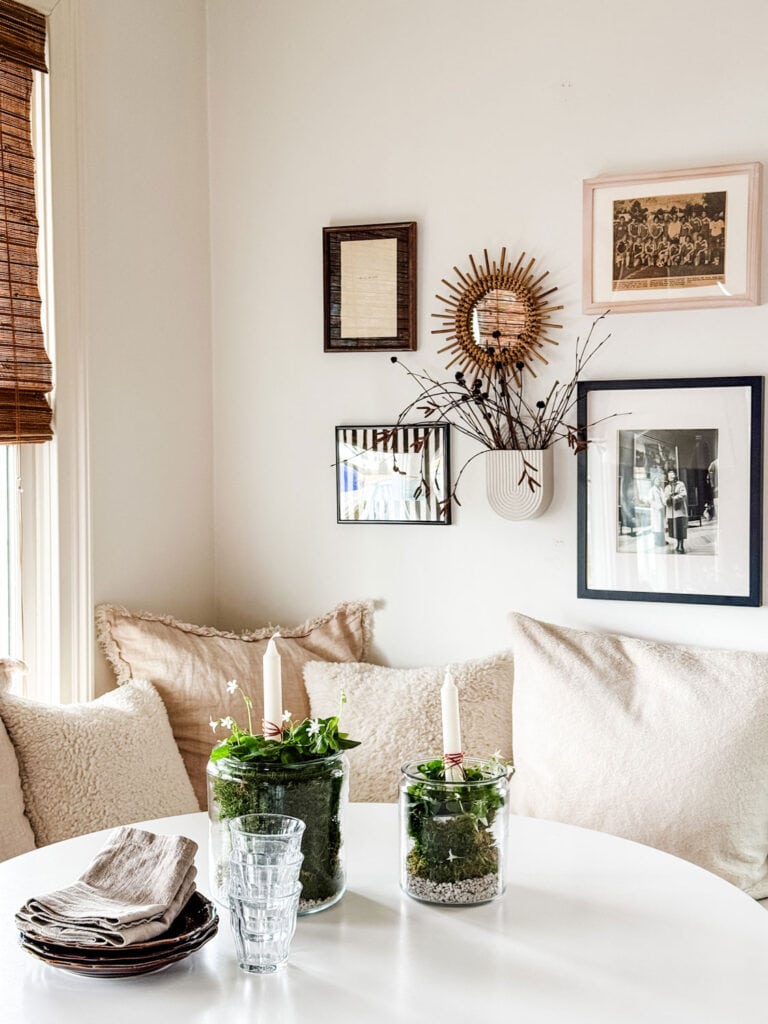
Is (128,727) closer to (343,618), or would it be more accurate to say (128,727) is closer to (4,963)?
(343,618)

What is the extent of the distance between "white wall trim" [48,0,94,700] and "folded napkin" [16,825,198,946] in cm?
99

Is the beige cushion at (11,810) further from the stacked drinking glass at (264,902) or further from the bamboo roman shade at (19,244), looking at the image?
the stacked drinking glass at (264,902)

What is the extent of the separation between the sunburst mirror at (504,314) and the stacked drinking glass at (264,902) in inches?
60.8

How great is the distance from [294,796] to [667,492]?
1.36 meters

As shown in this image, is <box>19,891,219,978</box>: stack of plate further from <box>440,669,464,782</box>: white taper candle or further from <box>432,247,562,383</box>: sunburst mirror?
<box>432,247,562,383</box>: sunburst mirror

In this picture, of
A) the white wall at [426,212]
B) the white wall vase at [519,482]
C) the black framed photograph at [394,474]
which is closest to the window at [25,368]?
the white wall at [426,212]

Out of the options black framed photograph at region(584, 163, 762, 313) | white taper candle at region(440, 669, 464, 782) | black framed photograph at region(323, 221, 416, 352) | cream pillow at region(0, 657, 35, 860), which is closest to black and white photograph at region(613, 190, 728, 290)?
black framed photograph at region(584, 163, 762, 313)

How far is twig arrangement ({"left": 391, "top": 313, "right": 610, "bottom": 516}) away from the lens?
2512 mm

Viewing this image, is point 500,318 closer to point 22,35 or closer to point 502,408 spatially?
point 502,408

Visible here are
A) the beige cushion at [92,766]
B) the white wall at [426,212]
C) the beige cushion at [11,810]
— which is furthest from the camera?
the white wall at [426,212]

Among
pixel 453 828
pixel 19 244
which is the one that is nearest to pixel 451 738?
pixel 453 828

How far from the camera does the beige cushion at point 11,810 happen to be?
1.90 m

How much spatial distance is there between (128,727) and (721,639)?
4.19 feet

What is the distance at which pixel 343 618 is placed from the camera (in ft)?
8.86
